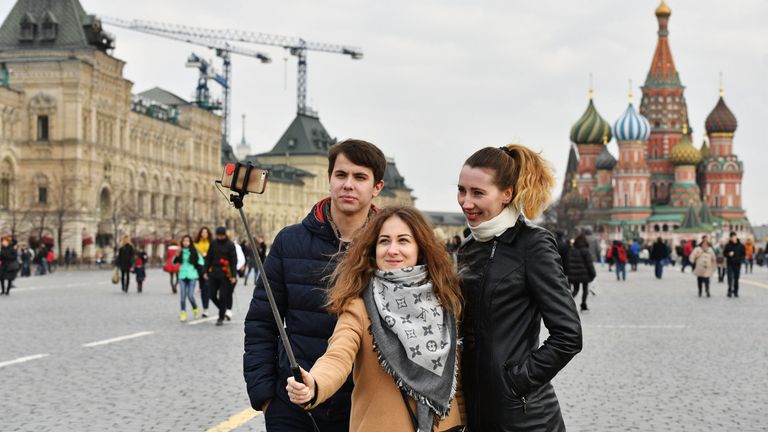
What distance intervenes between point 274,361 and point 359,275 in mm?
785

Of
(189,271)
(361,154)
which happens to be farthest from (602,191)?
(361,154)

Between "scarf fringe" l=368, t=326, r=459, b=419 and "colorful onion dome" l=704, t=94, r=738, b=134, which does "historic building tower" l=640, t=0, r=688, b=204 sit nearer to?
"colorful onion dome" l=704, t=94, r=738, b=134

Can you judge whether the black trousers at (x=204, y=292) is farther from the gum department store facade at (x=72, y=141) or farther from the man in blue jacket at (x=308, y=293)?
the gum department store facade at (x=72, y=141)

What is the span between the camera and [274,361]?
4.37 m

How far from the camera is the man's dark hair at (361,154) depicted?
430 centimetres

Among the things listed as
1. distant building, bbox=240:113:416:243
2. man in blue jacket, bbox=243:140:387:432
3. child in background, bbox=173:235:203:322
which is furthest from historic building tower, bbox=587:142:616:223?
man in blue jacket, bbox=243:140:387:432

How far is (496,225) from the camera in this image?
3.90 m

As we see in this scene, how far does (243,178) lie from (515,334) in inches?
41.8

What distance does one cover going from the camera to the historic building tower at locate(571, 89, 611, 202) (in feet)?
432

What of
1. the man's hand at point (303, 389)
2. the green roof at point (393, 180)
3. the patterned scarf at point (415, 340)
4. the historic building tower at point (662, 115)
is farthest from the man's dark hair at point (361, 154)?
the green roof at point (393, 180)

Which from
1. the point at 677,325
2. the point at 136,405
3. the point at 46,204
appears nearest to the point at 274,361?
the point at 136,405

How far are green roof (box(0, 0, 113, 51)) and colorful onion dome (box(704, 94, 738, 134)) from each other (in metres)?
74.2

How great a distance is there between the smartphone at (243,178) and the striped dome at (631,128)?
118607 mm

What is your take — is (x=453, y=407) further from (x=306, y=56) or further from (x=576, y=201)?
(x=306, y=56)
